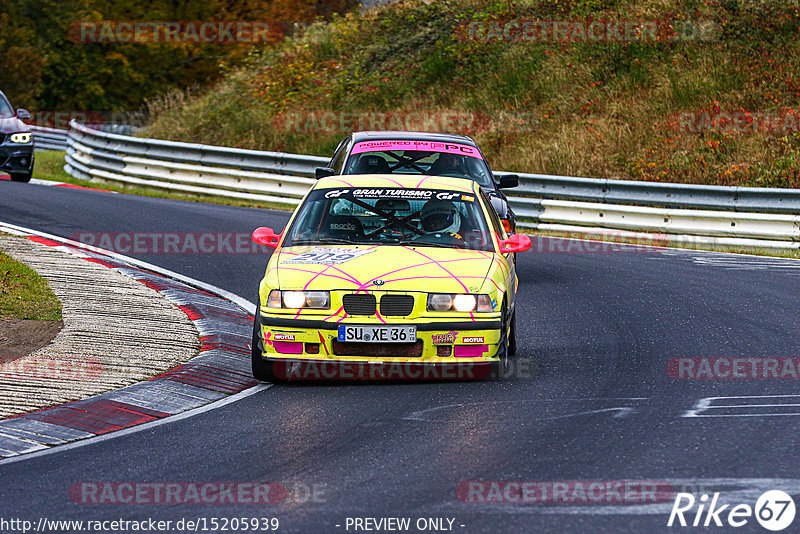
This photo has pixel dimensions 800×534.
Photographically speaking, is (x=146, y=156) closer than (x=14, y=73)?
Yes

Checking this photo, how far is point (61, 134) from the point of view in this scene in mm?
37500

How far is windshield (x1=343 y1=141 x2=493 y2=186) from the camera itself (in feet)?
46.0

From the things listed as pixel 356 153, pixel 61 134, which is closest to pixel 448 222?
pixel 356 153

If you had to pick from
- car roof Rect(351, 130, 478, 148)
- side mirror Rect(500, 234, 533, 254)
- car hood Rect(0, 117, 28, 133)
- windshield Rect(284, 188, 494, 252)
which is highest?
car hood Rect(0, 117, 28, 133)

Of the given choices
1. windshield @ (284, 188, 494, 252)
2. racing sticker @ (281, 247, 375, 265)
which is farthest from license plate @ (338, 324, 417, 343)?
windshield @ (284, 188, 494, 252)

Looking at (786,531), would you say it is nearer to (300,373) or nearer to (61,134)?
(300,373)

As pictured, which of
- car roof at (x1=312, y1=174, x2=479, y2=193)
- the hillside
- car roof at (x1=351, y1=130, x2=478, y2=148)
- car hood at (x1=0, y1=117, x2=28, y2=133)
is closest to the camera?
car roof at (x1=312, y1=174, x2=479, y2=193)

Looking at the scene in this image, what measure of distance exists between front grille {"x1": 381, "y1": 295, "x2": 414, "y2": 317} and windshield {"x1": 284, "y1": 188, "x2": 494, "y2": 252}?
0.98m

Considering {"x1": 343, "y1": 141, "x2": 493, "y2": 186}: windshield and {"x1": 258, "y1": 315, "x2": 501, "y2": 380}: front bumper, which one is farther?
{"x1": 343, "y1": 141, "x2": 493, "y2": 186}: windshield

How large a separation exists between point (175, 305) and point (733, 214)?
10.2 m

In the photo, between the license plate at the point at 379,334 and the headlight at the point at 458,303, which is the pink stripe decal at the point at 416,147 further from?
the license plate at the point at 379,334

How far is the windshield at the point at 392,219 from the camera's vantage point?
9617 mm

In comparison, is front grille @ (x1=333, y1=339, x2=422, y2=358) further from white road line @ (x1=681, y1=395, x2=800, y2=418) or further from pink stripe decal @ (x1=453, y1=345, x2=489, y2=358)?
white road line @ (x1=681, y1=395, x2=800, y2=418)

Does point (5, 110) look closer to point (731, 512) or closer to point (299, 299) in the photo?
point (299, 299)
